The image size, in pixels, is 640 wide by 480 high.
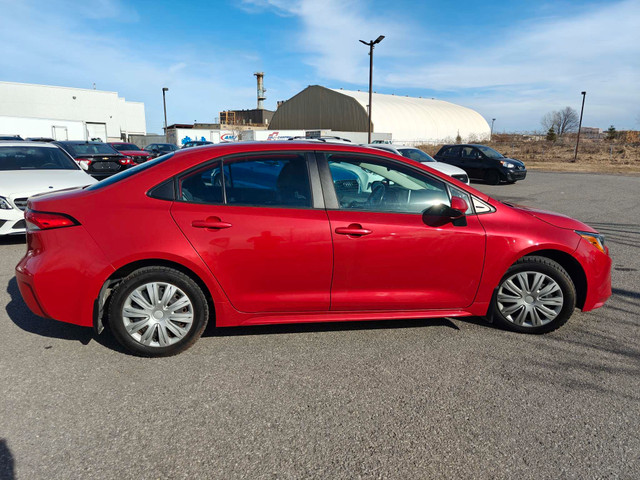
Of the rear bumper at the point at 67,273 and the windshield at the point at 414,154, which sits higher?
the windshield at the point at 414,154

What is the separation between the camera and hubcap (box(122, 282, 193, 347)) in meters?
3.26

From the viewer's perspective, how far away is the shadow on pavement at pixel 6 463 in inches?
86.5

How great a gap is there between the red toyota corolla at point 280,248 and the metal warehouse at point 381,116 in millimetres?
48830

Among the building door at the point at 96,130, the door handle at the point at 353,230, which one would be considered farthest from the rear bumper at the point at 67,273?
the building door at the point at 96,130

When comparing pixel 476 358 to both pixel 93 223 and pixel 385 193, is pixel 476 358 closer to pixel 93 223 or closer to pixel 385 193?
pixel 385 193

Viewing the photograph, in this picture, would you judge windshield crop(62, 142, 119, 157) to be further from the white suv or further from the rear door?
the rear door

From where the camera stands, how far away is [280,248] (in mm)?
3299

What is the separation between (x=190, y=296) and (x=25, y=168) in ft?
19.8

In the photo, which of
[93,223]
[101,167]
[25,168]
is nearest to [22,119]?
[101,167]

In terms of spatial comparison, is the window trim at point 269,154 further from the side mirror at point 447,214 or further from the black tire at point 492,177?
the black tire at point 492,177

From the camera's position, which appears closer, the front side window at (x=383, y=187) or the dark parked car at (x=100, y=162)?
the front side window at (x=383, y=187)

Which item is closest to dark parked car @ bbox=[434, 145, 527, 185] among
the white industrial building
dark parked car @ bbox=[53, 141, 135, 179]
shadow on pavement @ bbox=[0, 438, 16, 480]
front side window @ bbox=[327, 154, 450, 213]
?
dark parked car @ bbox=[53, 141, 135, 179]

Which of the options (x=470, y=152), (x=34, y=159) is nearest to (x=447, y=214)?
(x=34, y=159)

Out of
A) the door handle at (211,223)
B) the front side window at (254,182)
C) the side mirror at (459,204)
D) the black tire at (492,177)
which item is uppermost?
the front side window at (254,182)
